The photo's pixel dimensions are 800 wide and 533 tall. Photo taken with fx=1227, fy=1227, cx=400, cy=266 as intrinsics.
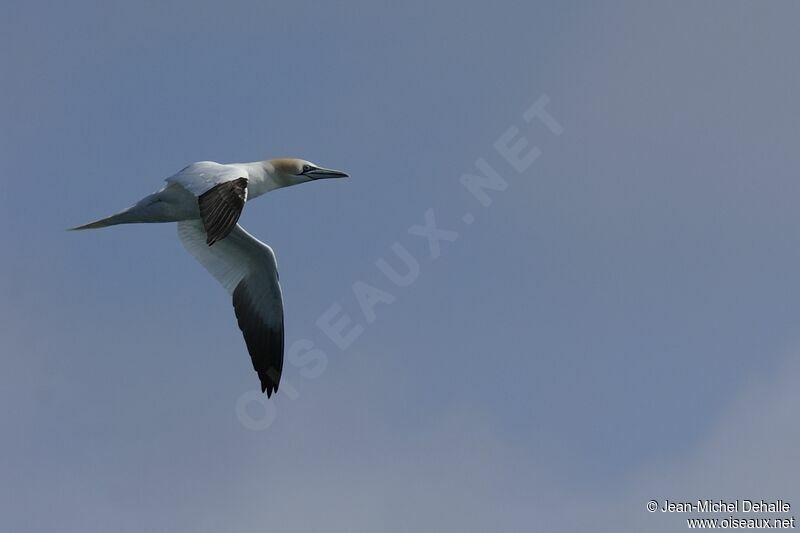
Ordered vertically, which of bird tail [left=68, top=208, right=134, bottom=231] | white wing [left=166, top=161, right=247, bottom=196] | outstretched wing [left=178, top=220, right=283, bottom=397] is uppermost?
bird tail [left=68, top=208, right=134, bottom=231]

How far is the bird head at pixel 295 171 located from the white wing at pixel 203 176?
1.55 metres

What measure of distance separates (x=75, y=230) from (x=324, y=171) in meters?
4.44

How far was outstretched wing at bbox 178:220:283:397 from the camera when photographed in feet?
71.0

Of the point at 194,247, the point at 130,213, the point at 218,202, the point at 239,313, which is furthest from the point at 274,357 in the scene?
the point at 218,202

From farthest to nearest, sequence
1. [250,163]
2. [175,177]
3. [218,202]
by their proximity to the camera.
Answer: [250,163] → [175,177] → [218,202]

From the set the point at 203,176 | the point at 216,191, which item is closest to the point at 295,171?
the point at 203,176

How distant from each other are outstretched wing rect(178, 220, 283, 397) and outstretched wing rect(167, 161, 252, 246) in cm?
244

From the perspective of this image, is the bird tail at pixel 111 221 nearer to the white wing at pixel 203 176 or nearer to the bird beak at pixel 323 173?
the white wing at pixel 203 176

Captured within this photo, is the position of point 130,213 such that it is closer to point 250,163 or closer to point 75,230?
point 75,230

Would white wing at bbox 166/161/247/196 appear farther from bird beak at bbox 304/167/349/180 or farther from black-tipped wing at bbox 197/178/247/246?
bird beak at bbox 304/167/349/180

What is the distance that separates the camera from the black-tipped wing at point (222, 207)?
16.5 m

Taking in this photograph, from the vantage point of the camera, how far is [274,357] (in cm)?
2198

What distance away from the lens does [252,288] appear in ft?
71.8

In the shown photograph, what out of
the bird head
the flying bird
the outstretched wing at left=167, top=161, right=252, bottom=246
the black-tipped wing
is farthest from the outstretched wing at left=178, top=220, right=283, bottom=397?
the black-tipped wing
